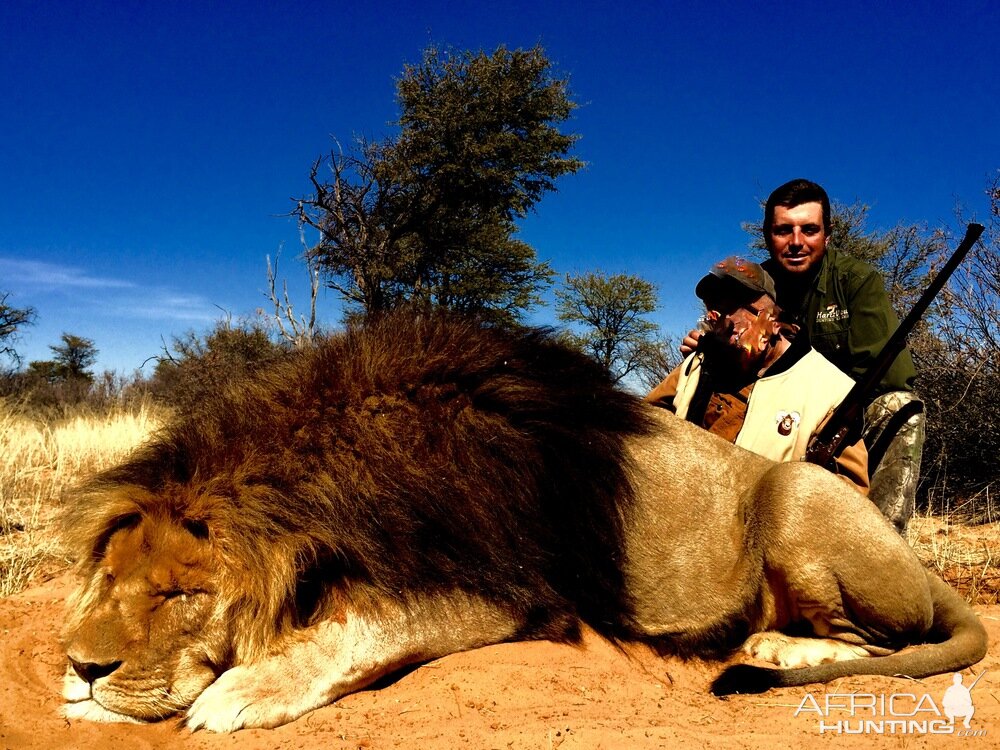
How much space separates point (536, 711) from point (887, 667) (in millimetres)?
1623

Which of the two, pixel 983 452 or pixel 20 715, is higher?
pixel 983 452

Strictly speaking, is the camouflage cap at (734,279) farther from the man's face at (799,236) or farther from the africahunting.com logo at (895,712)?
the africahunting.com logo at (895,712)

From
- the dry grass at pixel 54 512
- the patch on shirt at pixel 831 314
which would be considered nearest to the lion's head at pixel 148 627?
the dry grass at pixel 54 512

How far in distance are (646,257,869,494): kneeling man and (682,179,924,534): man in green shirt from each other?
413 millimetres

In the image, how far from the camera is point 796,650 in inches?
136

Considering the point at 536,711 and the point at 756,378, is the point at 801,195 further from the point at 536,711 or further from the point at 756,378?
the point at 536,711

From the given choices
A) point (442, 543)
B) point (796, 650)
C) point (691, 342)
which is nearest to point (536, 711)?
point (442, 543)

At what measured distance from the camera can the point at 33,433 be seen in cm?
1061

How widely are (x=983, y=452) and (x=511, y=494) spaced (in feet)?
23.8

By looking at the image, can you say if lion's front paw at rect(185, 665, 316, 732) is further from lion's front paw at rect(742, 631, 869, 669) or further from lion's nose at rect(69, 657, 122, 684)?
lion's front paw at rect(742, 631, 869, 669)

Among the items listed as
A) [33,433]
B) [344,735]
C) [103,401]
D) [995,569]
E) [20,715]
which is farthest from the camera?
[103,401]

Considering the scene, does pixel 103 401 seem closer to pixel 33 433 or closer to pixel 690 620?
pixel 33 433

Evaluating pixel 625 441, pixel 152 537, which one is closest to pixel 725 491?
pixel 625 441

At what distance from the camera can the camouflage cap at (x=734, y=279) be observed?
4.37 m
